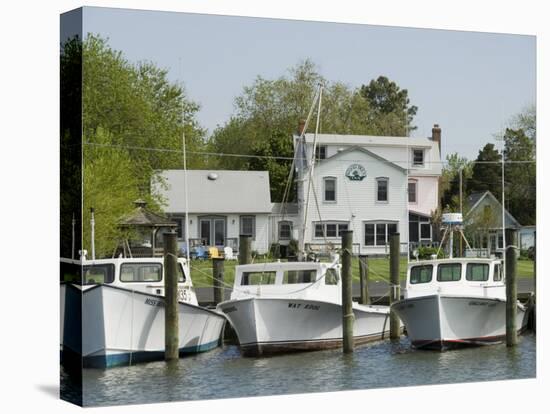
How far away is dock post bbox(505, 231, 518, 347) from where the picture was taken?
24.0 meters

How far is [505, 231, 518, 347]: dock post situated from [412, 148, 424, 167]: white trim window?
2.42 m

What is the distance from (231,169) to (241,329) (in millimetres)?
3750

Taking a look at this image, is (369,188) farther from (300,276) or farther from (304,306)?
(304,306)

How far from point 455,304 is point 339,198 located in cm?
442

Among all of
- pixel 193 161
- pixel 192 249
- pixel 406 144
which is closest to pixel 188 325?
pixel 192 249

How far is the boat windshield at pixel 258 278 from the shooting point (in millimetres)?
23423

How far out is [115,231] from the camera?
65.3ft

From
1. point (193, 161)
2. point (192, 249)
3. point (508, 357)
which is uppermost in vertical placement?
point (193, 161)

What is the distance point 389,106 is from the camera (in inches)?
854

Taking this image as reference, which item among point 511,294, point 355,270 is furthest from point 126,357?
point 511,294

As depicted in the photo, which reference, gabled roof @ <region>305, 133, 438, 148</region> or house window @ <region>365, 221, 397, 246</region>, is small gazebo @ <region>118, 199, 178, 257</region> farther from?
house window @ <region>365, 221, 397, 246</region>

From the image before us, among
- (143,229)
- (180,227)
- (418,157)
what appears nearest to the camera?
(143,229)

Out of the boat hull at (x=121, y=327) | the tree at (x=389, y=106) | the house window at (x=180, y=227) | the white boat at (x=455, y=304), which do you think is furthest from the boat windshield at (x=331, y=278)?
the house window at (x=180, y=227)

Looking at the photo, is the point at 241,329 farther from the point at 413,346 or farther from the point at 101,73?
the point at 101,73
